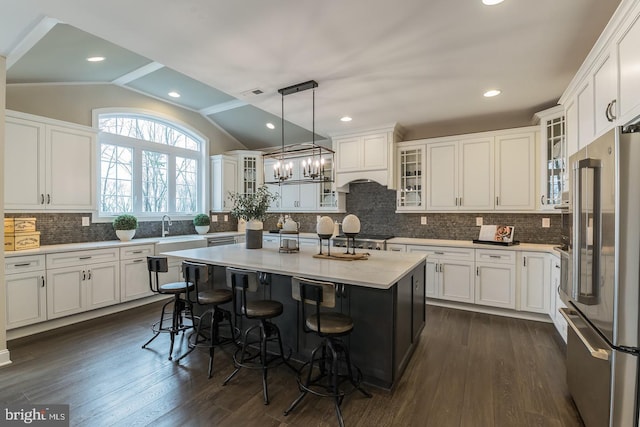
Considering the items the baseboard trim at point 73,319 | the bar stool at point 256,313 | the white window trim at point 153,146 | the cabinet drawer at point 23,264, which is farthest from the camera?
the white window trim at point 153,146

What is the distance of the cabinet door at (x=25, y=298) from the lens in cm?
306

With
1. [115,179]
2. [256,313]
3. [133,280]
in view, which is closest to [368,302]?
[256,313]

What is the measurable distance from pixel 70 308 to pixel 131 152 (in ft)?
8.33

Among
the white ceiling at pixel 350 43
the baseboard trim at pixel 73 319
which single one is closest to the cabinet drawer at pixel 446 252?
the white ceiling at pixel 350 43

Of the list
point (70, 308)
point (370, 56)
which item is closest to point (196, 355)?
point (70, 308)

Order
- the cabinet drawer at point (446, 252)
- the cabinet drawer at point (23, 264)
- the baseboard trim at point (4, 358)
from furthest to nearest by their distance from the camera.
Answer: the cabinet drawer at point (446, 252), the cabinet drawer at point (23, 264), the baseboard trim at point (4, 358)

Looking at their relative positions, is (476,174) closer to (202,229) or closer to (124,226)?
(202,229)

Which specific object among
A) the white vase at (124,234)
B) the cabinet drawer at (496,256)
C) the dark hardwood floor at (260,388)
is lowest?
the dark hardwood floor at (260,388)

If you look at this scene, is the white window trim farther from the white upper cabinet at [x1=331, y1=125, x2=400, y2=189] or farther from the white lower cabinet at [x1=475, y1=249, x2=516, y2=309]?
the white lower cabinet at [x1=475, y1=249, x2=516, y2=309]

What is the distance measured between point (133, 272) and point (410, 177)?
4427 millimetres

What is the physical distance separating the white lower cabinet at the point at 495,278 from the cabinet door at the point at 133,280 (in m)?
4.70

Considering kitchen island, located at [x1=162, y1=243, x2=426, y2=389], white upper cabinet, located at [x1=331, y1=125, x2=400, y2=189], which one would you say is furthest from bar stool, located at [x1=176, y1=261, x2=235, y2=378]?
white upper cabinet, located at [x1=331, y1=125, x2=400, y2=189]

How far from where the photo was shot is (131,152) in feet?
15.9

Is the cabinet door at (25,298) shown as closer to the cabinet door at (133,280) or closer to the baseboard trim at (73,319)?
the baseboard trim at (73,319)
